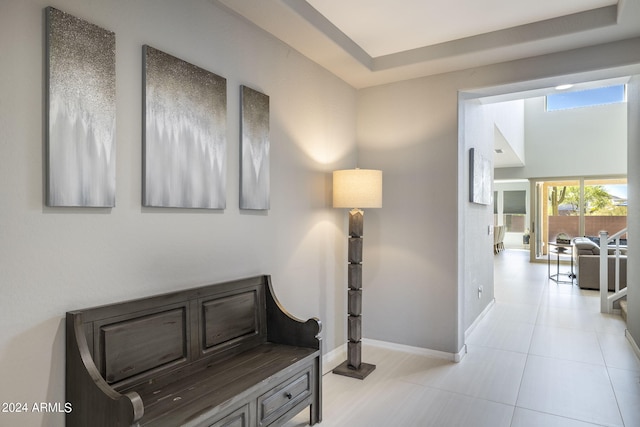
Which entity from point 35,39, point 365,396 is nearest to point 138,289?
point 35,39

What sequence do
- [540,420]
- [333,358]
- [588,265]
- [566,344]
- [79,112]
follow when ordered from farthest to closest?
[588,265] < [566,344] < [333,358] < [540,420] < [79,112]

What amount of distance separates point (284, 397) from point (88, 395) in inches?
38.0

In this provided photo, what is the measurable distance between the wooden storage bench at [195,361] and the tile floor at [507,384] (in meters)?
0.50

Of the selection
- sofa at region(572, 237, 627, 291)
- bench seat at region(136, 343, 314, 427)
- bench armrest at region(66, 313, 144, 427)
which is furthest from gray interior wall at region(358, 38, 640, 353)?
sofa at region(572, 237, 627, 291)

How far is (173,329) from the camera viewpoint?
198 centimetres

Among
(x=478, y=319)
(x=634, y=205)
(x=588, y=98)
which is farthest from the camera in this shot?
(x=588, y=98)

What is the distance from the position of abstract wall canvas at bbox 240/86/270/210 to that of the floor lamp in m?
0.69

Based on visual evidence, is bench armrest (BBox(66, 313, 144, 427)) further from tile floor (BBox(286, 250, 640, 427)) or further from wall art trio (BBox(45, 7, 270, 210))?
tile floor (BBox(286, 250, 640, 427))

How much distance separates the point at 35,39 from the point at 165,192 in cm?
80

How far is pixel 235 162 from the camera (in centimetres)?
249

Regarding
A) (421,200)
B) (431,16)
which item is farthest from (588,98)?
(431,16)

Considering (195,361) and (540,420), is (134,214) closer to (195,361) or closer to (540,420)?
(195,361)

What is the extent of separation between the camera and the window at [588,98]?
9.31 meters

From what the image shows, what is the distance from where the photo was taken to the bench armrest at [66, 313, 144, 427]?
4.58 ft
